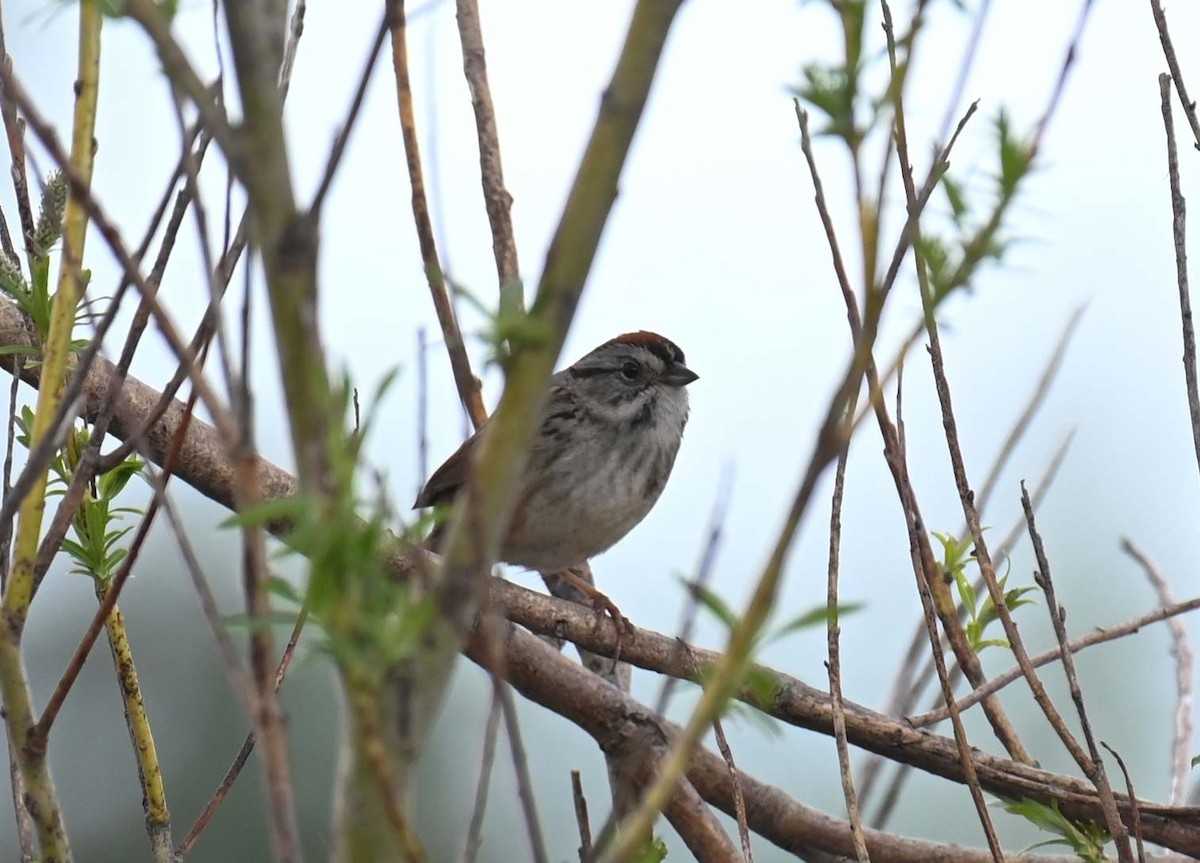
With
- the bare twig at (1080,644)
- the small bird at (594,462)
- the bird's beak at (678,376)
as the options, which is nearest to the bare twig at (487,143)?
the small bird at (594,462)

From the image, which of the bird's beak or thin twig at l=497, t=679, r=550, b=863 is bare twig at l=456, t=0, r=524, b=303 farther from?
thin twig at l=497, t=679, r=550, b=863

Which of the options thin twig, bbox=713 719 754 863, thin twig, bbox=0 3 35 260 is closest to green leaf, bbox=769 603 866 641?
thin twig, bbox=713 719 754 863

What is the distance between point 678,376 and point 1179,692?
2219 mm

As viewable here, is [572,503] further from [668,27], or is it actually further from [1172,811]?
[668,27]

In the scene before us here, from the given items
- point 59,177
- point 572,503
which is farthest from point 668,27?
point 572,503

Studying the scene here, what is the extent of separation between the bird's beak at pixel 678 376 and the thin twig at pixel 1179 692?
1.94m

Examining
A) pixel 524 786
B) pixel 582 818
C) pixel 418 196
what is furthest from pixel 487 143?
pixel 524 786

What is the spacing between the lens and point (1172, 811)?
2.58 metres

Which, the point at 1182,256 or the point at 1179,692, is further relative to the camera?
the point at 1179,692

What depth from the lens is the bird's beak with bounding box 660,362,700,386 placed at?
15.8ft

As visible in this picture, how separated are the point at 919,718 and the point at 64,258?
1.85 m

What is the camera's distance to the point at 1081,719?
2041 mm

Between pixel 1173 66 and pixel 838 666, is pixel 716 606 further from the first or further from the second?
pixel 1173 66

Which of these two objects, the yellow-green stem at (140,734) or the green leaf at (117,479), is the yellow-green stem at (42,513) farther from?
the green leaf at (117,479)
